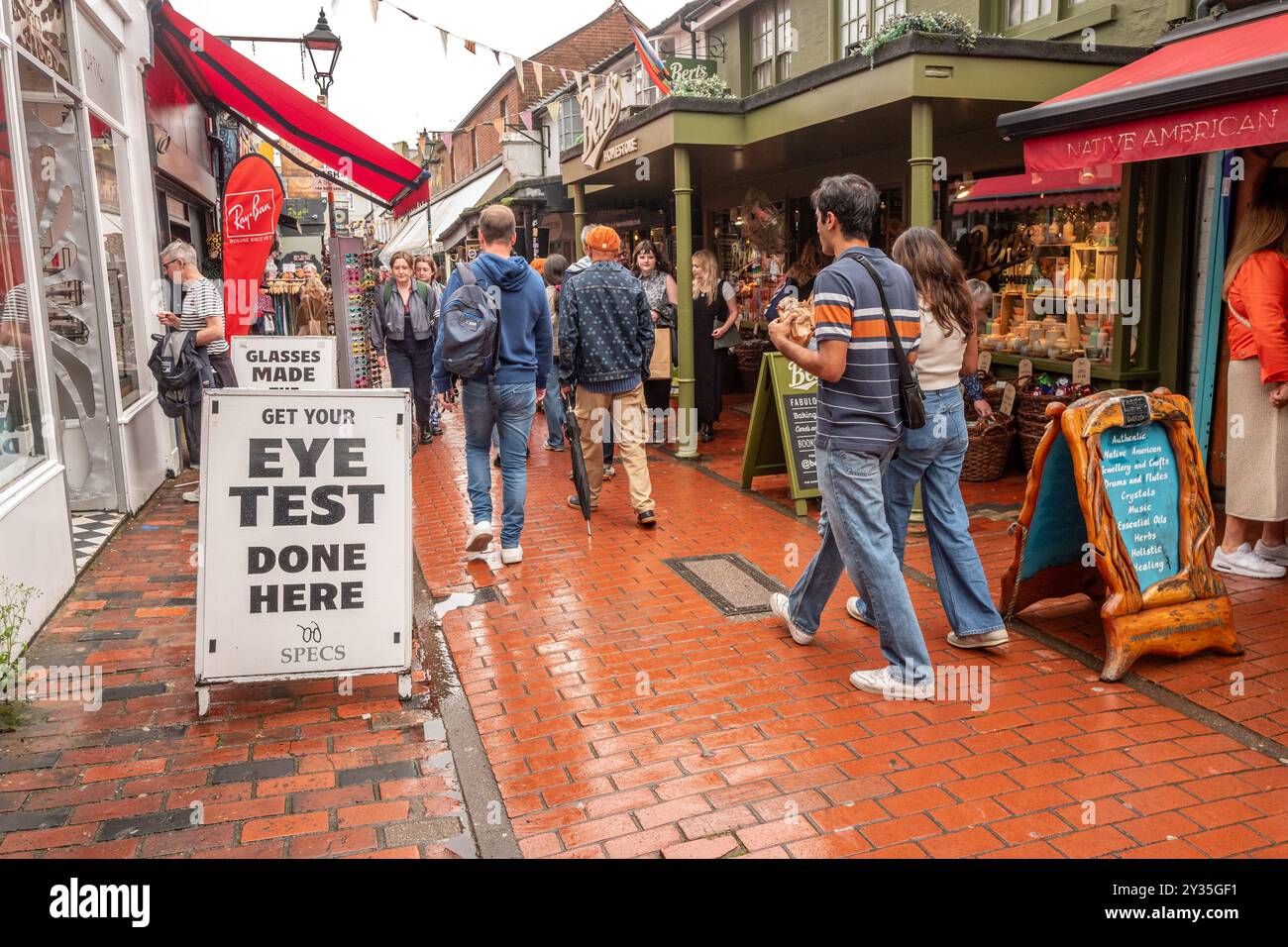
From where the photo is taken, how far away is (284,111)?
37.1 ft

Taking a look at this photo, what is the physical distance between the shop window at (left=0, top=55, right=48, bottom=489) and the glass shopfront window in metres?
6.85

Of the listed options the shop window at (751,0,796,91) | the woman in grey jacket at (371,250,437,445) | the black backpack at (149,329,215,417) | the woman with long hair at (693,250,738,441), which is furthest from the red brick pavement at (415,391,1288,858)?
the shop window at (751,0,796,91)

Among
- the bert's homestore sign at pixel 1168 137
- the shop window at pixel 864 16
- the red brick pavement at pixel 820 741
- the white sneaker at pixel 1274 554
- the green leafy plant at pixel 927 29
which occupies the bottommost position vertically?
the red brick pavement at pixel 820 741

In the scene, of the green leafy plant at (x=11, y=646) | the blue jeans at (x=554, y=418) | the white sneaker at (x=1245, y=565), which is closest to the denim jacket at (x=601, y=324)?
the blue jeans at (x=554, y=418)

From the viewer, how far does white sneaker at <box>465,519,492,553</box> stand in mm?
6297

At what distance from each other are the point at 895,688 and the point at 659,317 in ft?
19.9

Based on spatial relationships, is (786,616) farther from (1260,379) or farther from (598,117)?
(598,117)

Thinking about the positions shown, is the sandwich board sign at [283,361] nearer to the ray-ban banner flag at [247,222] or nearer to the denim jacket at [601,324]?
the ray-ban banner flag at [247,222]

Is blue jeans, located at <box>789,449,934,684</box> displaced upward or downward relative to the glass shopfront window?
downward

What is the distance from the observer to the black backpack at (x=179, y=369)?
7.20 meters

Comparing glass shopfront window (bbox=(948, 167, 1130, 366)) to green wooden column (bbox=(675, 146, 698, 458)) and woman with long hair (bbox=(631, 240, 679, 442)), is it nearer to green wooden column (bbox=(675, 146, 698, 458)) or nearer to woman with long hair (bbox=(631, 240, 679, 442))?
green wooden column (bbox=(675, 146, 698, 458))

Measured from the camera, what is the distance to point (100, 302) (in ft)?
23.9

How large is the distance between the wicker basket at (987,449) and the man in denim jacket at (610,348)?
2625 mm

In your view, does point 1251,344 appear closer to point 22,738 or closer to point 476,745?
point 476,745
